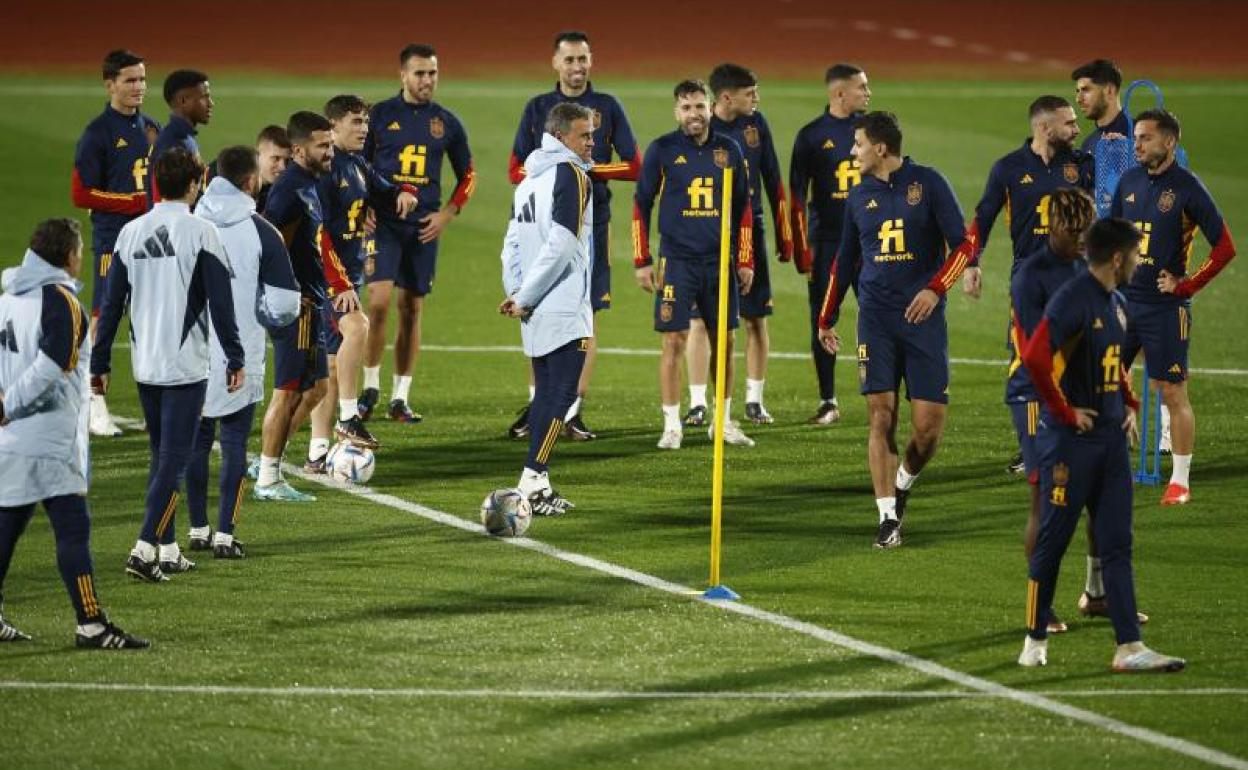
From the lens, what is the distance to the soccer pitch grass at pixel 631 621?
8.61 m

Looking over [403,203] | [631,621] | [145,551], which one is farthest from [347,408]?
[631,621]

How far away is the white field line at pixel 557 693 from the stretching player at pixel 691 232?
6.23 metres

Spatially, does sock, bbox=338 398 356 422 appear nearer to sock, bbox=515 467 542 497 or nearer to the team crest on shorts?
sock, bbox=515 467 542 497

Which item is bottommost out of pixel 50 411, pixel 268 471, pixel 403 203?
pixel 268 471

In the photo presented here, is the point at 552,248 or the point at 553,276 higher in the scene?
the point at 552,248

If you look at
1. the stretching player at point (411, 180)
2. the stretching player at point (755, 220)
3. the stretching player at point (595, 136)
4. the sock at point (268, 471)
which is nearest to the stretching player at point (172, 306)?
the sock at point (268, 471)

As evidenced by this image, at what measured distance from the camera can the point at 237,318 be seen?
1220cm

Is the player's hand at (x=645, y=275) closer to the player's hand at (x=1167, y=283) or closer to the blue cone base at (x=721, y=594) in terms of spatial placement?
the player's hand at (x=1167, y=283)

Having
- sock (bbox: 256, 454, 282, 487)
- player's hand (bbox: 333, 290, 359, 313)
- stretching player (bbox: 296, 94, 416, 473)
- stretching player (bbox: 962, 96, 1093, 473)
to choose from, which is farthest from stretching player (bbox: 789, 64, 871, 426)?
sock (bbox: 256, 454, 282, 487)

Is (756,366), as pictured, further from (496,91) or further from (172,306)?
(496,91)

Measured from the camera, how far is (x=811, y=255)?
1666 cm

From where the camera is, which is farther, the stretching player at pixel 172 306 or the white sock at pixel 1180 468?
the white sock at pixel 1180 468

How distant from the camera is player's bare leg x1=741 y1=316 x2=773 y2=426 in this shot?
1639 centimetres

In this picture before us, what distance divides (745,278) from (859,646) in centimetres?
590
